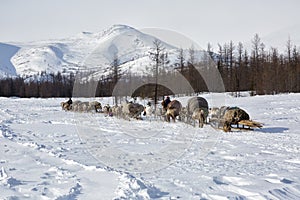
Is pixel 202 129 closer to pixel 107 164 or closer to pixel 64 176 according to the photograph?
pixel 107 164

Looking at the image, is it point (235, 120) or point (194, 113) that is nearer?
point (235, 120)

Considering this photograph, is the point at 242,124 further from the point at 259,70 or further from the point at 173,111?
the point at 259,70

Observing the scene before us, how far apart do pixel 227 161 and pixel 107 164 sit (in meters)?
3.24

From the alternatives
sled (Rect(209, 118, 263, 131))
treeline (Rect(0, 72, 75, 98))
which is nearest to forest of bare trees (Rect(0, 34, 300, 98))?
sled (Rect(209, 118, 263, 131))

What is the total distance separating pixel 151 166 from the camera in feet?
28.8

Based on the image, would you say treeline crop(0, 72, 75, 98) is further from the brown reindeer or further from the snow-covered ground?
the snow-covered ground

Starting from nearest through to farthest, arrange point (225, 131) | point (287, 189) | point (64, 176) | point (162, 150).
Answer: point (287, 189)
point (64, 176)
point (162, 150)
point (225, 131)

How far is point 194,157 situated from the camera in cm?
1005

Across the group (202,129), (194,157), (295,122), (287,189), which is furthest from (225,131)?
(287,189)

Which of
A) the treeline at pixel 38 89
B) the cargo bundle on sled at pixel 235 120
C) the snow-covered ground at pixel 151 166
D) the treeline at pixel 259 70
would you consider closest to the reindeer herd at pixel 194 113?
the cargo bundle on sled at pixel 235 120

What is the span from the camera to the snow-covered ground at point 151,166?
6.54m

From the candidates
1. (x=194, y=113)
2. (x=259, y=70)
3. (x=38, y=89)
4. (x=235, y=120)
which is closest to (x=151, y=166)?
(x=235, y=120)

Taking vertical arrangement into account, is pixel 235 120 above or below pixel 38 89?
below

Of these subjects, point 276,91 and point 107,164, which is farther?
point 276,91
